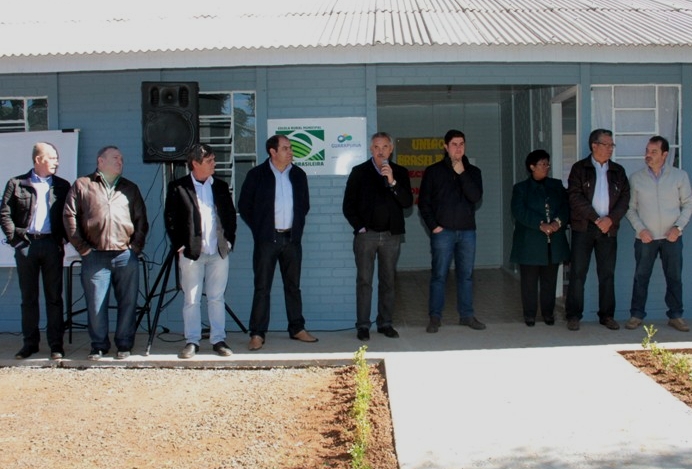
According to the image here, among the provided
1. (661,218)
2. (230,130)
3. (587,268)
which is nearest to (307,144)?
(230,130)

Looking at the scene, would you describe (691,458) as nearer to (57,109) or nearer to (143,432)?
(143,432)

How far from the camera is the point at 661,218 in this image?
719 cm

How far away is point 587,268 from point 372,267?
2013mm

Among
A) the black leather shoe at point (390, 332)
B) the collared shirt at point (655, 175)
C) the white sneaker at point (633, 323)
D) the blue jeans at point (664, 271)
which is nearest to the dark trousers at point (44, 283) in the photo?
the black leather shoe at point (390, 332)

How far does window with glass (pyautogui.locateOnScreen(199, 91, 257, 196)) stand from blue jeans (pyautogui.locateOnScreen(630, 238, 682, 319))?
3.72 meters

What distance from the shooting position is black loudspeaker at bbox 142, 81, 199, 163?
6.91m

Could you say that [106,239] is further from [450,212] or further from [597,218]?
[597,218]

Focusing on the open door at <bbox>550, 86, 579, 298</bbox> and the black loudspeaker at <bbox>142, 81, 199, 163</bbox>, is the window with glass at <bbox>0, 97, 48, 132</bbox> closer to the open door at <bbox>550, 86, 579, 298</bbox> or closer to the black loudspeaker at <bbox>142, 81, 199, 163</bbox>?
the black loudspeaker at <bbox>142, 81, 199, 163</bbox>

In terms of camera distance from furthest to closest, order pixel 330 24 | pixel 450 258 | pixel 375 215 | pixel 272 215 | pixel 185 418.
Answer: pixel 330 24, pixel 450 258, pixel 375 215, pixel 272 215, pixel 185 418

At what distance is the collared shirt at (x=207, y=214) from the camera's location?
6598 mm

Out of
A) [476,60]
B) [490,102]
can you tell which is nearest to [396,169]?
[476,60]

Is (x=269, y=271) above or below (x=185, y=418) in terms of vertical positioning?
above

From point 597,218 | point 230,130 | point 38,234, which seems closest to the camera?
point 38,234

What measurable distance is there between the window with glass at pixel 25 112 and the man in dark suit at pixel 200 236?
2.05 meters
